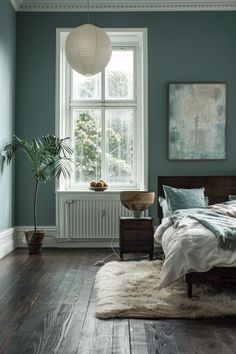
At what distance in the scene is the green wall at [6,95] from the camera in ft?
18.0

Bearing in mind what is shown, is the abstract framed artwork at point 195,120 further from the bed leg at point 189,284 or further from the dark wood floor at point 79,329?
the bed leg at point 189,284

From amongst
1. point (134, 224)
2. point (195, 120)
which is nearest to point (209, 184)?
point (195, 120)

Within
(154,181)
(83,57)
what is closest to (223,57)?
(154,181)

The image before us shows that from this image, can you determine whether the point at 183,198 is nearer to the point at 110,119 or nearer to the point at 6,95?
the point at 110,119

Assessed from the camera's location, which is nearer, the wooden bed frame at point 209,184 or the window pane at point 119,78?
the wooden bed frame at point 209,184

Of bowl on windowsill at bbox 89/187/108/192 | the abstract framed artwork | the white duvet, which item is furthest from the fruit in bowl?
the white duvet

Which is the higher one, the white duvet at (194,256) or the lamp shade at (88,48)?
the lamp shade at (88,48)

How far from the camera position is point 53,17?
625 cm

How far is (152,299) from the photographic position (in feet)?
11.0

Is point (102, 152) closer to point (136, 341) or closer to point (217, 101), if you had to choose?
point (217, 101)

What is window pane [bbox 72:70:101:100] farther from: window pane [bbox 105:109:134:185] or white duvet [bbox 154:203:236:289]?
white duvet [bbox 154:203:236:289]

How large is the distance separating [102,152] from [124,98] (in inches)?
34.4

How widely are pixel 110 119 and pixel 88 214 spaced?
146 cm

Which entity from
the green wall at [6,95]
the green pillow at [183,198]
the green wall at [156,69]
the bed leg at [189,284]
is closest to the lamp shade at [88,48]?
the green wall at [6,95]
